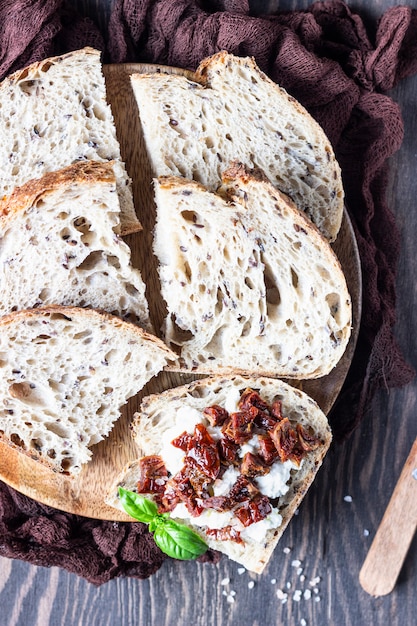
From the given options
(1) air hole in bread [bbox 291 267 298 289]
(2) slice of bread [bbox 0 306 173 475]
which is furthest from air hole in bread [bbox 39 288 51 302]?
(1) air hole in bread [bbox 291 267 298 289]

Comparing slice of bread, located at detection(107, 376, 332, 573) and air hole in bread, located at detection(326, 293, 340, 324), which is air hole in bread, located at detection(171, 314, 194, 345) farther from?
air hole in bread, located at detection(326, 293, 340, 324)

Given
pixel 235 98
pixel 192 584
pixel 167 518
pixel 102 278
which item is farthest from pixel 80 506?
pixel 235 98

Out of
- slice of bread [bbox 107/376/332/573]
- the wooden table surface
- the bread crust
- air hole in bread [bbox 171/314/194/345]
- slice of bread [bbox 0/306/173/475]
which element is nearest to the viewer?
the bread crust

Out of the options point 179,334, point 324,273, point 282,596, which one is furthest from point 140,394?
point 282,596

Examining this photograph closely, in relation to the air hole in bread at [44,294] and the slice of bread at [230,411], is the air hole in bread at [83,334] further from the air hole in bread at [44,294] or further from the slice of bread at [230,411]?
the slice of bread at [230,411]

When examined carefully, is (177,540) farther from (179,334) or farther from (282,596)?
(179,334)

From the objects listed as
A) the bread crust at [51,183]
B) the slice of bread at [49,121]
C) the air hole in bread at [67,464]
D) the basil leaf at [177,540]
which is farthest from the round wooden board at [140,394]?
the bread crust at [51,183]

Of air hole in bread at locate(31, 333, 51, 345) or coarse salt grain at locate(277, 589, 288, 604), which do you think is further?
coarse salt grain at locate(277, 589, 288, 604)
